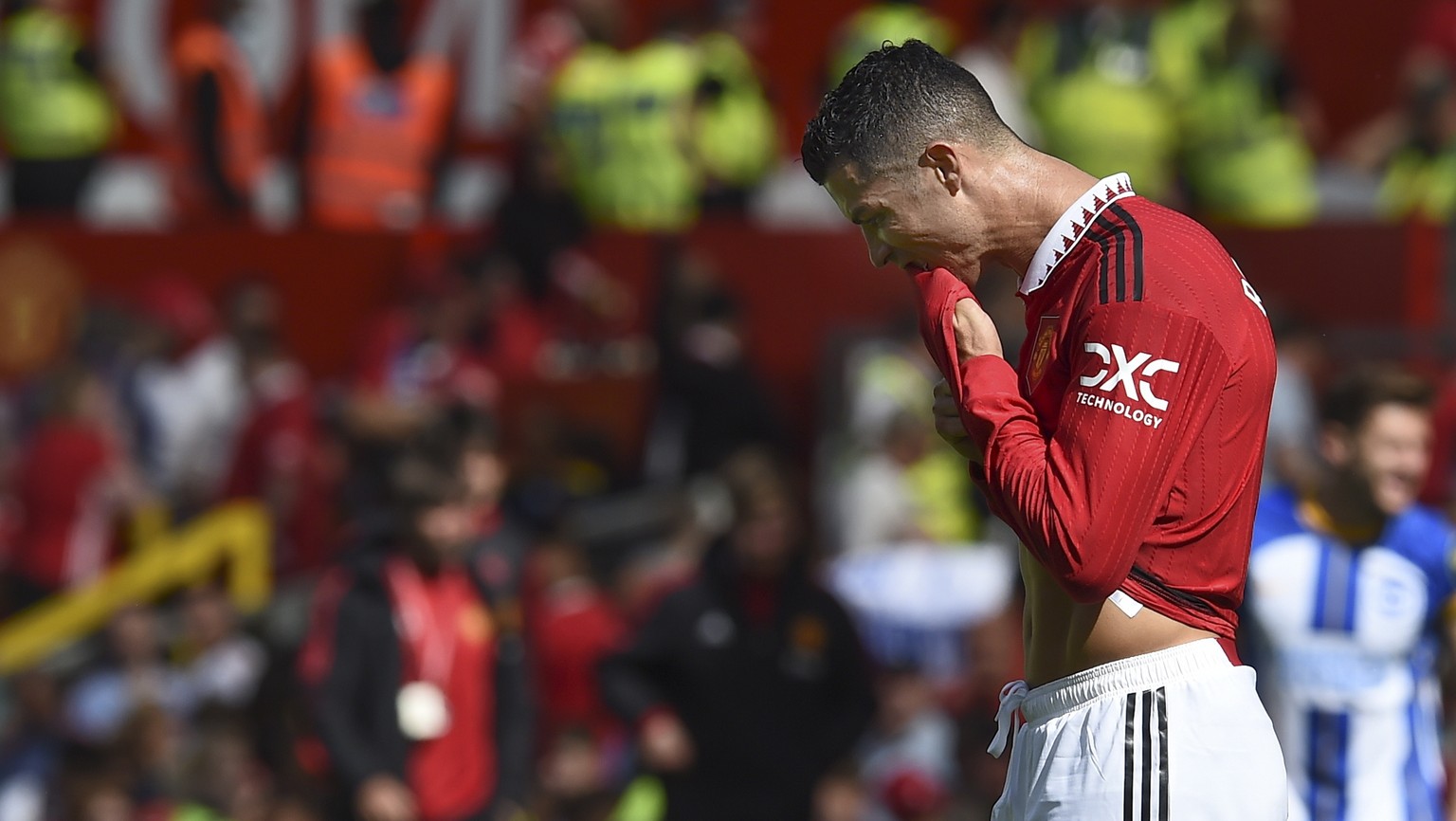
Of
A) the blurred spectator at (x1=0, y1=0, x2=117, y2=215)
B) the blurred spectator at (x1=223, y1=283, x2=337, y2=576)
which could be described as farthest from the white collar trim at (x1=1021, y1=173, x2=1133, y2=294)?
the blurred spectator at (x1=0, y1=0, x2=117, y2=215)

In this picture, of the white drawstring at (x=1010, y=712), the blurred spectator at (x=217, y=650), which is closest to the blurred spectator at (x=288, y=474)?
the blurred spectator at (x=217, y=650)

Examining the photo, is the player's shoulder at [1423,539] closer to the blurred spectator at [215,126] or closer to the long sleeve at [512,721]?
the long sleeve at [512,721]

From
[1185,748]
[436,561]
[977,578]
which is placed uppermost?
[1185,748]

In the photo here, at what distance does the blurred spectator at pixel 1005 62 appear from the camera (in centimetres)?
1173

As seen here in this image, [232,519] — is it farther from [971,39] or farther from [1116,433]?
[1116,433]

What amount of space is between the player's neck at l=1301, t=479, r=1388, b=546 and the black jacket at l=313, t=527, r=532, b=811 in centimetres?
273

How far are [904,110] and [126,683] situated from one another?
7.70 meters

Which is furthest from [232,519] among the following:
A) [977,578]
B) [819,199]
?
[819,199]

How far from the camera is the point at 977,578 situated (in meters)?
9.86

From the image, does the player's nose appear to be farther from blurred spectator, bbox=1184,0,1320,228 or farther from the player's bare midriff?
blurred spectator, bbox=1184,0,1320,228

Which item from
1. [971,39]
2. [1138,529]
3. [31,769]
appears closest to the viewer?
[1138,529]

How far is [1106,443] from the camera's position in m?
3.14

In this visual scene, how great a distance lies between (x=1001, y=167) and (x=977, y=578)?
21.6 ft

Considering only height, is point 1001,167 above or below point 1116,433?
above
